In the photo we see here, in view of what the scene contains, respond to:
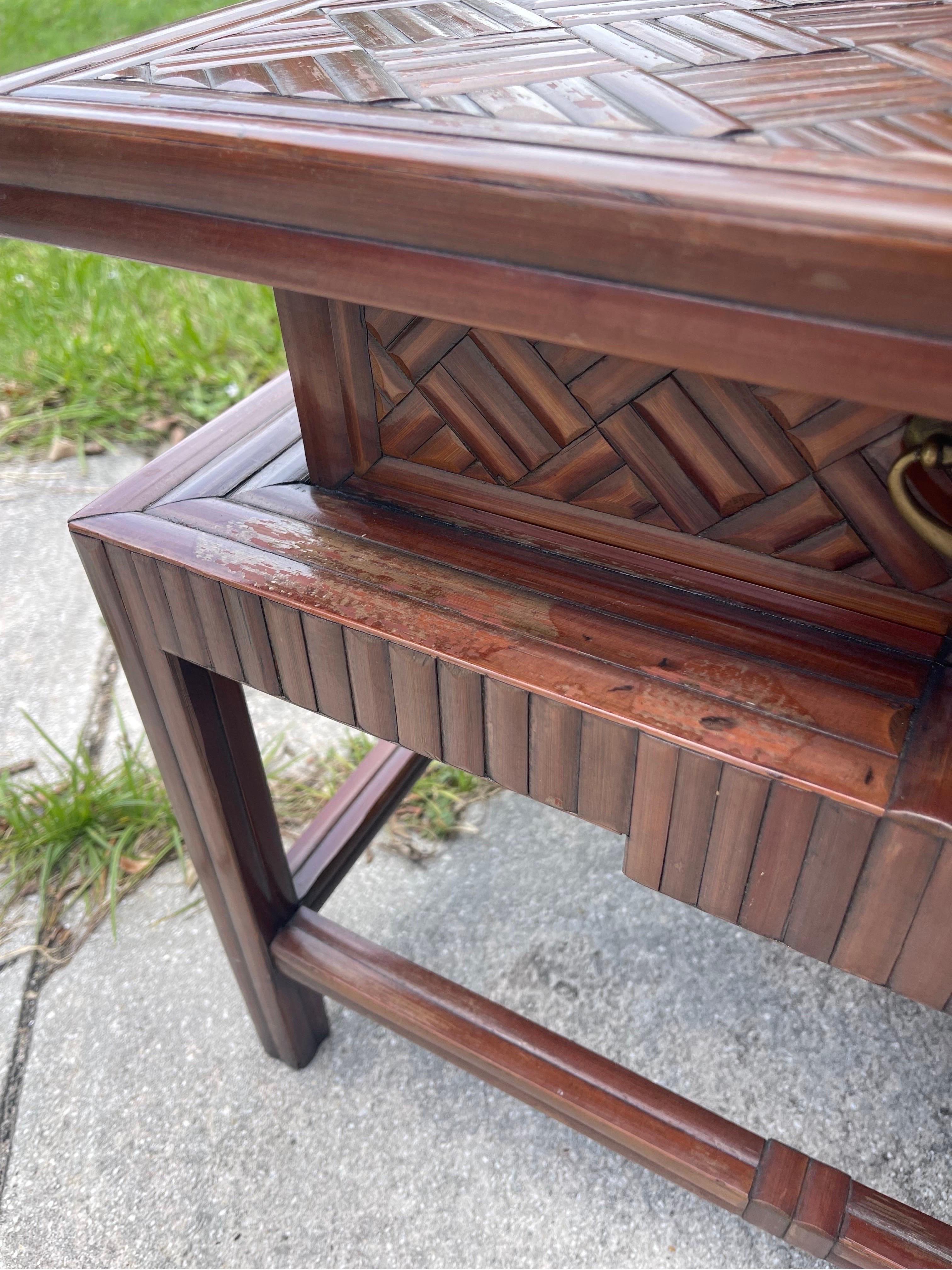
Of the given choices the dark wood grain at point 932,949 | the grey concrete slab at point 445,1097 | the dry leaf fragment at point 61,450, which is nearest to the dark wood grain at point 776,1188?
the grey concrete slab at point 445,1097

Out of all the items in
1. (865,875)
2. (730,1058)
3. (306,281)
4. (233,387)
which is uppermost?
(306,281)

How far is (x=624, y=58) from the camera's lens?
1.96 feet

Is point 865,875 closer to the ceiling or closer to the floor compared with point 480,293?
closer to the floor

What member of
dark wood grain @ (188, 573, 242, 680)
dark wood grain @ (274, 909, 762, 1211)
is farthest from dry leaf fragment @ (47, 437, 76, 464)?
dark wood grain @ (188, 573, 242, 680)

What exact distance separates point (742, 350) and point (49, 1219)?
122cm

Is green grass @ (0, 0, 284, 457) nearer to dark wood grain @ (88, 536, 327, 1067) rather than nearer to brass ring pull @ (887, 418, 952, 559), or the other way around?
dark wood grain @ (88, 536, 327, 1067)

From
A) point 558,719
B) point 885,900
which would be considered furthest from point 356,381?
point 885,900

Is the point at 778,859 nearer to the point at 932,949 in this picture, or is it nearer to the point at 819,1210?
the point at 932,949

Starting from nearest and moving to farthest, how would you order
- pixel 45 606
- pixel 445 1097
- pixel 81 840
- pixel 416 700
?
pixel 416 700 < pixel 445 1097 < pixel 81 840 < pixel 45 606

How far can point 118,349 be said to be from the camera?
2.46 metres

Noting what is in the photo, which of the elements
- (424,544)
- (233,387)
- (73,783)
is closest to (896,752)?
(424,544)

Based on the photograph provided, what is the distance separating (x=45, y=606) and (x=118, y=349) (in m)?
0.84

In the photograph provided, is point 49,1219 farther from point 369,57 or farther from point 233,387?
point 233,387

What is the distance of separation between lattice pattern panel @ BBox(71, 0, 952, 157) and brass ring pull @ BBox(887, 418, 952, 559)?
140mm
